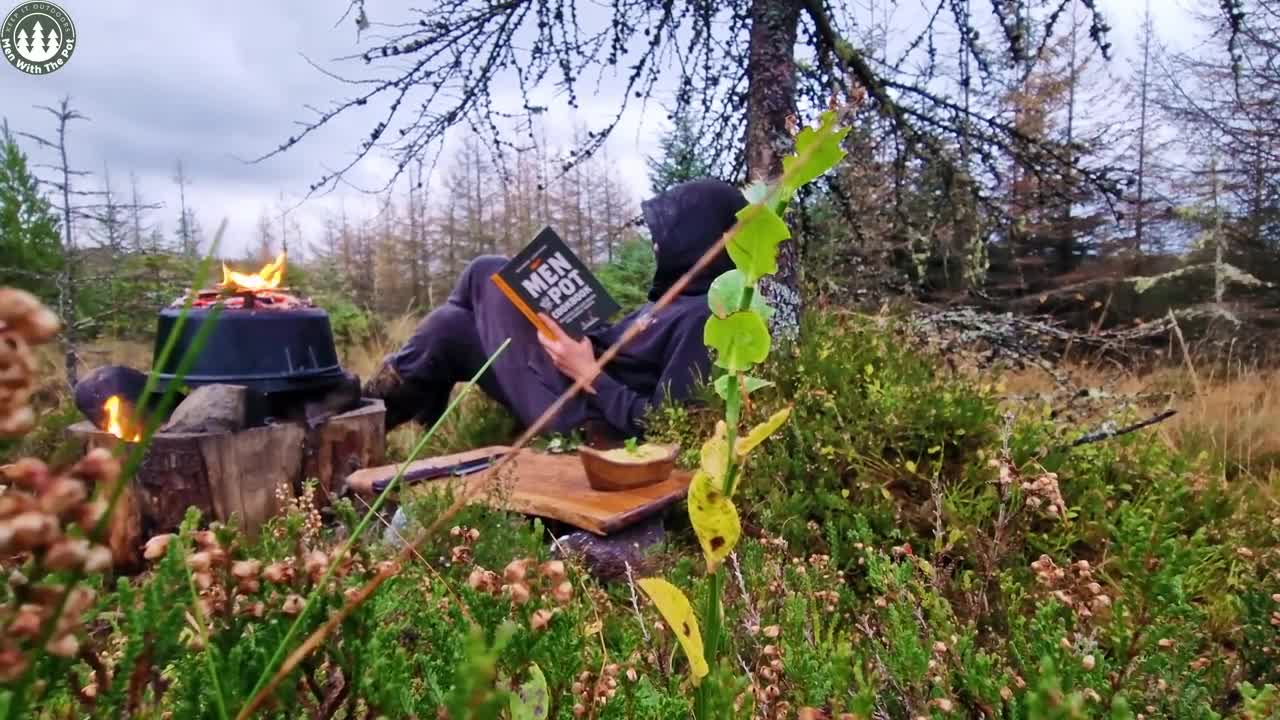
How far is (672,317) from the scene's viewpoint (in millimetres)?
3799

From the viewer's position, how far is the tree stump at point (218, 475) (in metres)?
2.88

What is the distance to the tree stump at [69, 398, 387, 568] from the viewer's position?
288 cm

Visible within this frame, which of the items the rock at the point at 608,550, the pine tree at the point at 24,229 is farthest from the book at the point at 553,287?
the pine tree at the point at 24,229

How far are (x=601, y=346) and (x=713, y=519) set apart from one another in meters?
3.85

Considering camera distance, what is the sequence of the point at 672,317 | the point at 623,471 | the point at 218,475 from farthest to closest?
the point at 672,317 → the point at 218,475 → the point at 623,471

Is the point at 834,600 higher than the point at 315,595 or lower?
lower

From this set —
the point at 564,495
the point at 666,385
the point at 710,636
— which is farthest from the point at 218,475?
the point at 710,636

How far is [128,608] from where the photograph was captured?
57 centimetres

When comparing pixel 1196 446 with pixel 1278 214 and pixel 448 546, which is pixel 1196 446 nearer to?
pixel 448 546

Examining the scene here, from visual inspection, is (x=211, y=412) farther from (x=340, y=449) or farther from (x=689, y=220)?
(x=689, y=220)

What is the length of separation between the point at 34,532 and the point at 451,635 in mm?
713

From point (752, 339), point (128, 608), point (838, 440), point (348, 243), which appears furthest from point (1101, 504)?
point (348, 243)

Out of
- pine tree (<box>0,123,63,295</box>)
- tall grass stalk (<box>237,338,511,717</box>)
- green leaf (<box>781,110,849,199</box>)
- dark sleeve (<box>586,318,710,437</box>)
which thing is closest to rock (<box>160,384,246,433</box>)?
dark sleeve (<box>586,318,710,437</box>)

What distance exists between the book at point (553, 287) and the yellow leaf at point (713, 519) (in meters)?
3.37
